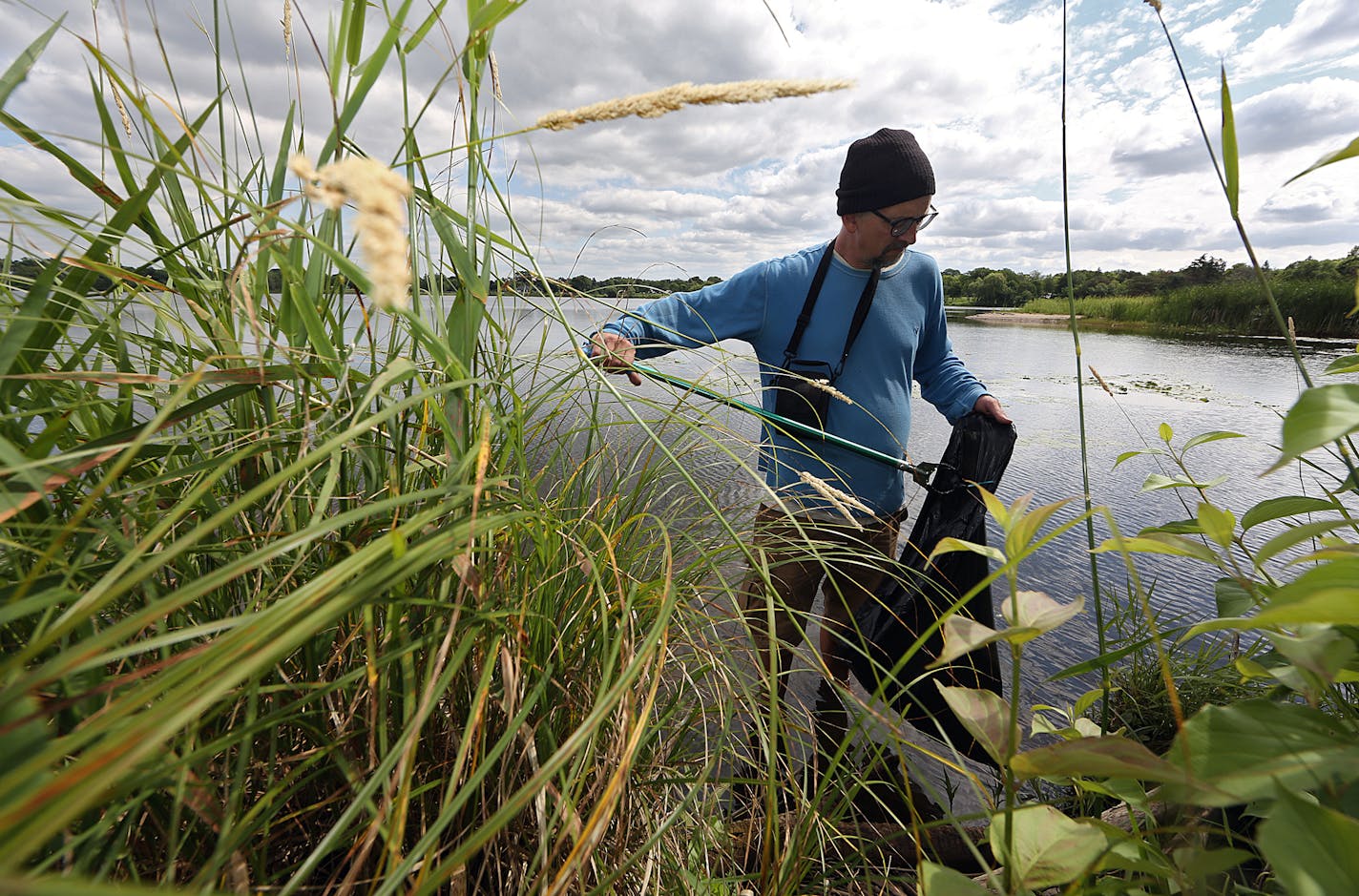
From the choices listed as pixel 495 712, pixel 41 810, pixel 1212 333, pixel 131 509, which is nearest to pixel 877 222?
pixel 495 712

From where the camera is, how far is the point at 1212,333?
822 inches

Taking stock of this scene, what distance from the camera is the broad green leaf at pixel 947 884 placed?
1.55 ft

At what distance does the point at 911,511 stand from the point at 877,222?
2.32m

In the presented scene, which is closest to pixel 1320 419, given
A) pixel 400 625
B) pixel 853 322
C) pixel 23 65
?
pixel 400 625

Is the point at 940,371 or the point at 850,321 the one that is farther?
the point at 940,371

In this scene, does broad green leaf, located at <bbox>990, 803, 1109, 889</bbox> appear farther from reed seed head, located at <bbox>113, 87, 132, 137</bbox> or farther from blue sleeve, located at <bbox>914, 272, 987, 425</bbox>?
blue sleeve, located at <bbox>914, 272, 987, 425</bbox>

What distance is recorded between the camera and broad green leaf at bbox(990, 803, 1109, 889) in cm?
46

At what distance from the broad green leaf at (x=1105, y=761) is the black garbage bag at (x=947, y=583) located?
1.59 m

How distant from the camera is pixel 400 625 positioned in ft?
2.26

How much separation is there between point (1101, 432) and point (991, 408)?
5514mm

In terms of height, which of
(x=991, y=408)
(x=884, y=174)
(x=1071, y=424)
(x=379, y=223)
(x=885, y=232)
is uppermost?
(x=884, y=174)

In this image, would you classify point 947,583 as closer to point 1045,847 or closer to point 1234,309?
point 1045,847

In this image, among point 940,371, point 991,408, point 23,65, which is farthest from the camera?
point 940,371

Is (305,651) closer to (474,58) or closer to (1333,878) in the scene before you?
(474,58)
